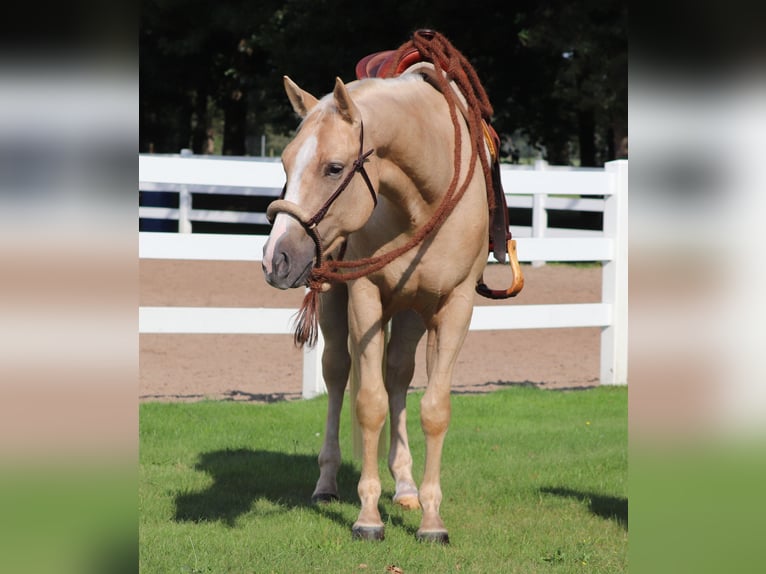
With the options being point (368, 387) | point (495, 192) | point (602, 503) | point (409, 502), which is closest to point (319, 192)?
point (368, 387)

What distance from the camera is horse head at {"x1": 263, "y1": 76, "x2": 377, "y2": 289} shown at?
3.66 m

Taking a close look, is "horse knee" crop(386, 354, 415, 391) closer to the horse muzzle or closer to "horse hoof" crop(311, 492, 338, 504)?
"horse hoof" crop(311, 492, 338, 504)

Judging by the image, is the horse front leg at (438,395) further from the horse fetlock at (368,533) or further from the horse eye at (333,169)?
the horse eye at (333,169)

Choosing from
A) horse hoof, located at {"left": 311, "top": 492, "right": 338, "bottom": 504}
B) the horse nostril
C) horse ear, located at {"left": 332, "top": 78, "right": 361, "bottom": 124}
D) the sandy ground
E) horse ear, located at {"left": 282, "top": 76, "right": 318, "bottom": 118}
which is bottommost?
horse hoof, located at {"left": 311, "top": 492, "right": 338, "bottom": 504}

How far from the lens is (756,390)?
65.2 inches

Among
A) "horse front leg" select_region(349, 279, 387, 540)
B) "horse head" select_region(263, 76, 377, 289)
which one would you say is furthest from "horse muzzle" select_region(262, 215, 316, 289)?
"horse front leg" select_region(349, 279, 387, 540)

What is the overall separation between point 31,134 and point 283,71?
2368 cm

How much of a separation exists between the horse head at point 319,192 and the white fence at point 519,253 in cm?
399

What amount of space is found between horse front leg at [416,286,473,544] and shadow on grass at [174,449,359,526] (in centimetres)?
55

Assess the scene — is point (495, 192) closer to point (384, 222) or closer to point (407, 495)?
point (384, 222)

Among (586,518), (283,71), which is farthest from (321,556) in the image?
(283,71)

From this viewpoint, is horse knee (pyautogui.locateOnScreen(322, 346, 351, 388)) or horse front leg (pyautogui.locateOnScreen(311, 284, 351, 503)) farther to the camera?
horse knee (pyautogui.locateOnScreen(322, 346, 351, 388))

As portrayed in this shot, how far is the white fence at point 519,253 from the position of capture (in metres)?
7.89

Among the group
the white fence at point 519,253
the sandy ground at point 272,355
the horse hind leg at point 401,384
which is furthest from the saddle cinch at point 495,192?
the sandy ground at point 272,355
